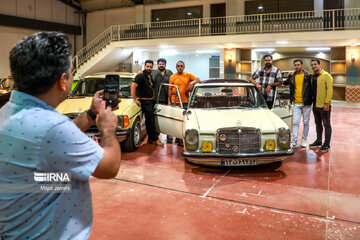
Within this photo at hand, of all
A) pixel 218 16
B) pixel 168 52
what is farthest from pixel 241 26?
pixel 168 52

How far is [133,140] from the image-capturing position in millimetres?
5980

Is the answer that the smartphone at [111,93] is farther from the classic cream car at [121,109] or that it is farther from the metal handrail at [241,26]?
the metal handrail at [241,26]

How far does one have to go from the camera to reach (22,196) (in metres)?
1.05

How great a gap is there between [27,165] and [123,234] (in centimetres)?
203

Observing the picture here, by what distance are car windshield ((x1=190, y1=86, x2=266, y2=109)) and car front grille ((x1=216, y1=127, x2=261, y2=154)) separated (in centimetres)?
113

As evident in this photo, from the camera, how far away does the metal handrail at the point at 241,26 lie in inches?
593

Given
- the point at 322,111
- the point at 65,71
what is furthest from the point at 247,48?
the point at 65,71

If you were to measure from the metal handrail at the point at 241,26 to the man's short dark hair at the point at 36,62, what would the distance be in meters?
14.8

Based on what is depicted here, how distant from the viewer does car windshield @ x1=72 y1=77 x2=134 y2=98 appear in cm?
661

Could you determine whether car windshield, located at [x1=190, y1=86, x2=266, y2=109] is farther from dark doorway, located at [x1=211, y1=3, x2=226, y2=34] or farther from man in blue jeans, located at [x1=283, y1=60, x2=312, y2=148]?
dark doorway, located at [x1=211, y1=3, x2=226, y2=34]

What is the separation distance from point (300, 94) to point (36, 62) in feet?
19.8

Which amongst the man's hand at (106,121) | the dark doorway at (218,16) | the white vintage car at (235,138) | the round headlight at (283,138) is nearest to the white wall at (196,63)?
the dark doorway at (218,16)

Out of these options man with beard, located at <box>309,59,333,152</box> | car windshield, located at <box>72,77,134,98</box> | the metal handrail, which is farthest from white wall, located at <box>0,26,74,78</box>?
man with beard, located at <box>309,59,333,152</box>
